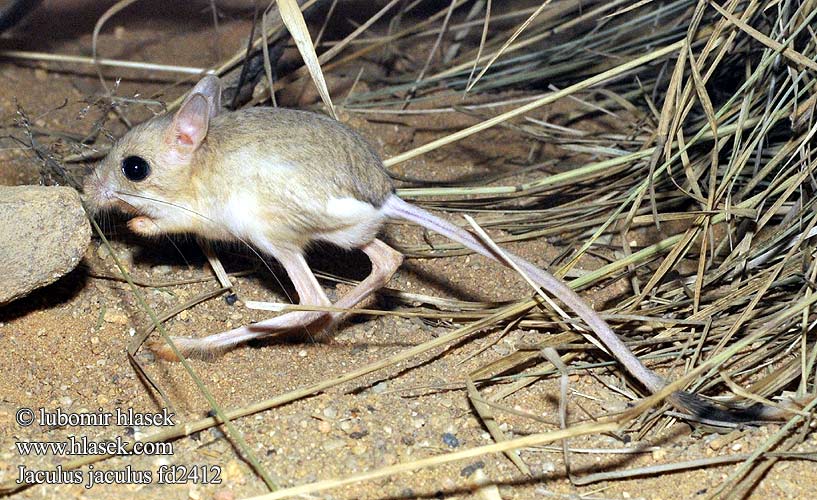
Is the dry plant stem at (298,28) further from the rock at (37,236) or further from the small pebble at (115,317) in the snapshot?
the small pebble at (115,317)

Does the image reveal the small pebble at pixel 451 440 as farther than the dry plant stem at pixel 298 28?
No

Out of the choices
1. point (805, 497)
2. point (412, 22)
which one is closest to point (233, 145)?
point (805, 497)

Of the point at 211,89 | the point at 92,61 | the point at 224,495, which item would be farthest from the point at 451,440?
the point at 92,61

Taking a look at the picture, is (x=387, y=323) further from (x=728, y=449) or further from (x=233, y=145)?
(x=728, y=449)

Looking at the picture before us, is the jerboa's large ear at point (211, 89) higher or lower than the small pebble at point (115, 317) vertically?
higher

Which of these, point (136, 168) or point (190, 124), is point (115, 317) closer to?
point (136, 168)

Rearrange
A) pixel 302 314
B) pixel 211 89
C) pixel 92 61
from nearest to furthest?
pixel 302 314 → pixel 211 89 → pixel 92 61

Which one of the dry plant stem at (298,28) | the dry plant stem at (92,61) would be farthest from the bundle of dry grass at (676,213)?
the dry plant stem at (92,61)

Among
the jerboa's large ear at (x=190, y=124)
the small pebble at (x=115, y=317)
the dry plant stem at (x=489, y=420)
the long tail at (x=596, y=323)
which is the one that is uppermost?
the jerboa's large ear at (x=190, y=124)
